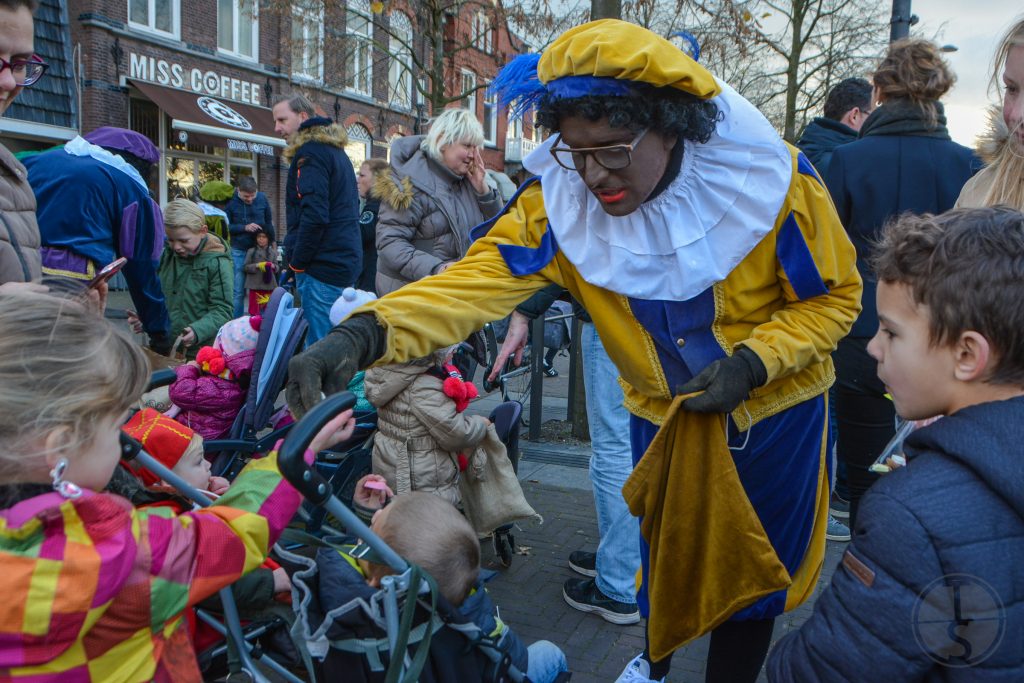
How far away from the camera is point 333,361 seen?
1.81 metres

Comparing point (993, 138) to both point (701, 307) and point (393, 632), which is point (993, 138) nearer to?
point (701, 307)

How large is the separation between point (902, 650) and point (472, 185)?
148 inches

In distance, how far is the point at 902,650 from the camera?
1369 millimetres

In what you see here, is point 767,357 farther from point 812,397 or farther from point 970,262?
point 970,262

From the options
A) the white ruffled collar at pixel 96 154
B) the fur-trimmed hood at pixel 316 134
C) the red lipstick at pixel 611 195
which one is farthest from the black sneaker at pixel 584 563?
the fur-trimmed hood at pixel 316 134

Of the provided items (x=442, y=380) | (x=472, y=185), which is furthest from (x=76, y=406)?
(x=472, y=185)

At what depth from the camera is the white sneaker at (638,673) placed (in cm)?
264

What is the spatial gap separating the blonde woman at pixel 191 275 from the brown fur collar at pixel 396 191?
143 cm

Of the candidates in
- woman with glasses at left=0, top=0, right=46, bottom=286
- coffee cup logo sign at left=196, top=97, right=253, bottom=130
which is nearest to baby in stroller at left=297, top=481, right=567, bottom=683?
woman with glasses at left=0, top=0, right=46, bottom=286

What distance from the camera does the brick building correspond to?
1407cm

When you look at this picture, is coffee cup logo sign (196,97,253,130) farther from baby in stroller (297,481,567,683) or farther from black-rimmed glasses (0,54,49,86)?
baby in stroller (297,481,567,683)

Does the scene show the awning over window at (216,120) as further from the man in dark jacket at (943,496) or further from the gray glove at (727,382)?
the man in dark jacket at (943,496)

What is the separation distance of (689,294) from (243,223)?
351 inches

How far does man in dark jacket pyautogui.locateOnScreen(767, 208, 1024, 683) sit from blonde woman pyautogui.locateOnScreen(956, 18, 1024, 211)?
70 centimetres
